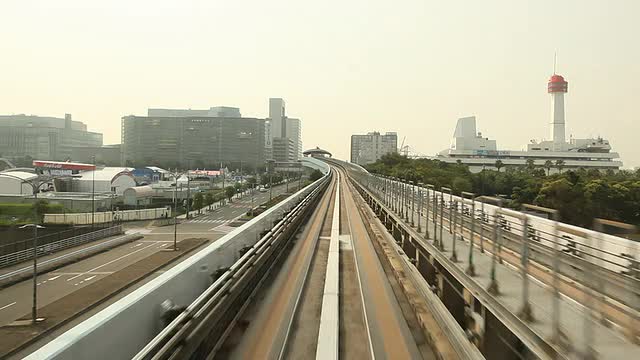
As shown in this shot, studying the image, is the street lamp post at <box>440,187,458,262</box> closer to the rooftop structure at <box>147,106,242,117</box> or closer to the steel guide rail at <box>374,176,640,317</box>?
the steel guide rail at <box>374,176,640,317</box>

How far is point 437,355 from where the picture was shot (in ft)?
18.0

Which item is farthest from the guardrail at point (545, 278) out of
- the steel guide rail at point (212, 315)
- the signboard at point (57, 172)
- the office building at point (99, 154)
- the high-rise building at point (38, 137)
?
the office building at point (99, 154)

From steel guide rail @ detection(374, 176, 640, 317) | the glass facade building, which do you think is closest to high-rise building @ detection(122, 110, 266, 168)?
the glass facade building

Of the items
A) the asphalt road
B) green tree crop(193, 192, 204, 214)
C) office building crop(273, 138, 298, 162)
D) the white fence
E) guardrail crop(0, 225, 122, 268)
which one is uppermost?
office building crop(273, 138, 298, 162)

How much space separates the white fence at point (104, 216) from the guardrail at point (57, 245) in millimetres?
3907

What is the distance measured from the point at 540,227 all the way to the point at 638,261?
4.06ft

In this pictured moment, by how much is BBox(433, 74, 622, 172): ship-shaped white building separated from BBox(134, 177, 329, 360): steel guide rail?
263 feet

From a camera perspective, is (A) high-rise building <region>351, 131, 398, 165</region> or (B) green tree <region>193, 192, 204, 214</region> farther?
(A) high-rise building <region>351, 131, 398, 165</region>

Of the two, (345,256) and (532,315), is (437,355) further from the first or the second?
(345,256)

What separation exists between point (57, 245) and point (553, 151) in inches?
4251

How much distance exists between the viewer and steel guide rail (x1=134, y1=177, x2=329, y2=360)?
11.7 ft

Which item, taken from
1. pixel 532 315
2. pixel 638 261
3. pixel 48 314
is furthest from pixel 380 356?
pixel 48 314

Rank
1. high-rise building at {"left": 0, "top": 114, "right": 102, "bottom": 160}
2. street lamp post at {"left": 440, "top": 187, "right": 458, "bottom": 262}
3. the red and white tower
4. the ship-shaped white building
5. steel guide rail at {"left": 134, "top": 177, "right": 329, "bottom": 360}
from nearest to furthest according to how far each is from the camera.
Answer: steel guide rail at {"left": 134, "top": 177, "right": 329, "bottom": 360}, street lamp post at {"left": 440, "top": 187, "right": 458, "bottom": 262}, high-rise building at {"left": 0, "top": 114, "right": 102, "bottom": 160}, the ship-shaped white building, the red and white tower

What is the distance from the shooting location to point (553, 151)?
354 feet
